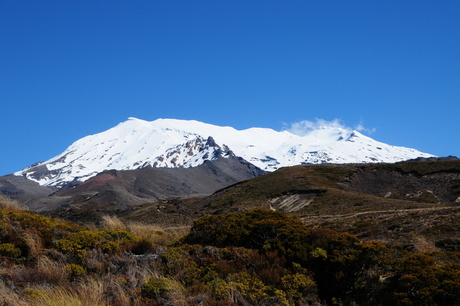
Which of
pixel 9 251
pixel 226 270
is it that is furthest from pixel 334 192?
pixel 9 251

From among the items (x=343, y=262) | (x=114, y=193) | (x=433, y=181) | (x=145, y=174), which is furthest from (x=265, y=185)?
(x=145, y=174)

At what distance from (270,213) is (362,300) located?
4697 millimetres

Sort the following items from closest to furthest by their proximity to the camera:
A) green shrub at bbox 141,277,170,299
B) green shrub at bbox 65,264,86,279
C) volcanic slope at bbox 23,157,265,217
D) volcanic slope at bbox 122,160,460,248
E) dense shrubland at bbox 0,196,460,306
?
dense shrubland at bbox 0,196,460,306 → green shrub at bbox 141,277,170,299 → green shrub at bbox 65,264,86,279 → volcanic slope at bbox 122,160,460,248 → volcanic slope at bbox 23,157,265,217

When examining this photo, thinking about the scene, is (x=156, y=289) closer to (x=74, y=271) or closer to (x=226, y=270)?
(x=226, y=270)

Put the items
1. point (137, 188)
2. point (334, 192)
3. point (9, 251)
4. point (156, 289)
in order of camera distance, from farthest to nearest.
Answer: point (137, 188) → point (334, 192) → point (9, 251) → point (156, 289)

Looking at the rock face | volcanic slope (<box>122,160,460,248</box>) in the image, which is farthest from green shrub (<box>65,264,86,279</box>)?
the rock face

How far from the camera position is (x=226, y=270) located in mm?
8664

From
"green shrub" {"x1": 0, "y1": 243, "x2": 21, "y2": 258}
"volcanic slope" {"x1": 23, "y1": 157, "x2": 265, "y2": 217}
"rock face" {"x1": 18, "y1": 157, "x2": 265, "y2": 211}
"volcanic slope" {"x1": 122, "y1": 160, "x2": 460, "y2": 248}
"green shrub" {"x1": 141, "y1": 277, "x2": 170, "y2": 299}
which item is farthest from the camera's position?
"rock face" {"x1": 18, "y1": 157, "x2": 265, "y2": 211}

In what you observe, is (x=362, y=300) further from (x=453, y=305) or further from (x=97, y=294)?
(x=97, y=294)

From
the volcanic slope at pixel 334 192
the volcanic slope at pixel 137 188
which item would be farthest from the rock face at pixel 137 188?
the volcanic slope at pixel 334 192

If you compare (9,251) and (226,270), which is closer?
(226,270)

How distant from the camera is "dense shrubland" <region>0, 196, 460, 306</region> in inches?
288

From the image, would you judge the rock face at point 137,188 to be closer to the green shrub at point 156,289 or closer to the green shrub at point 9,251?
the green shrub at point 9,251

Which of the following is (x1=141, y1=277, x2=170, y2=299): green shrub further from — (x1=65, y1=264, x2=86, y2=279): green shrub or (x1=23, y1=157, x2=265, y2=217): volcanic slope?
(x1=23, y1=157, x2=265, y2=217): volcanic slope
